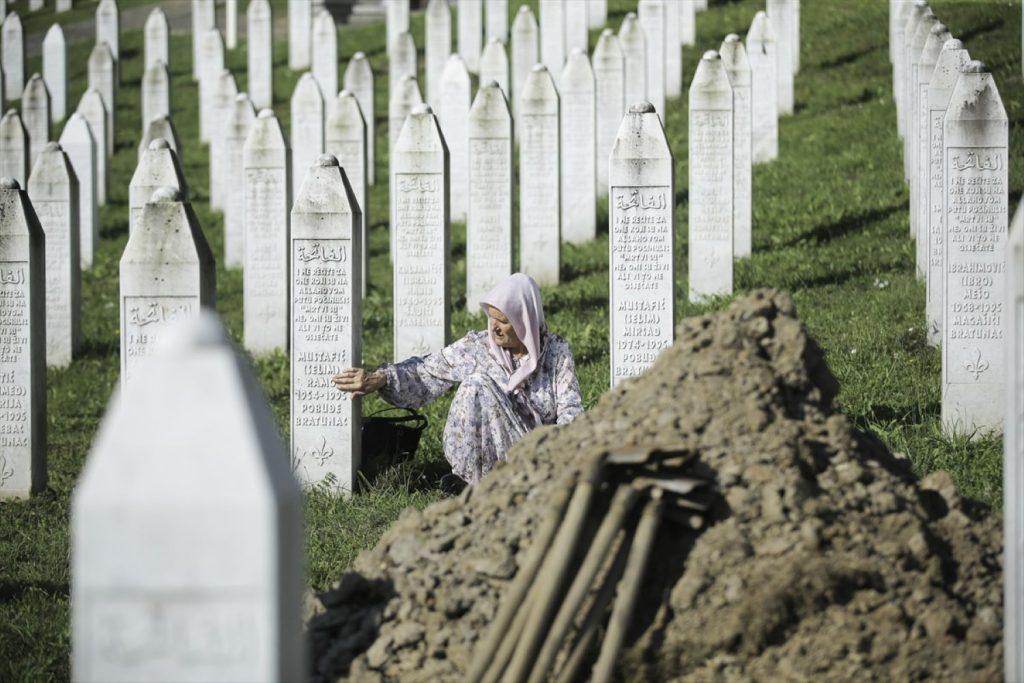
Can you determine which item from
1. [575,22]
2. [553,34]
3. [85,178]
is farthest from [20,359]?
[575,22]

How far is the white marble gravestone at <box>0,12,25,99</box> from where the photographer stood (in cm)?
2629

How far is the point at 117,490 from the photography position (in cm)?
362

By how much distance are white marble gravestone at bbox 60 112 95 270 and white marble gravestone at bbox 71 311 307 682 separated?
1415 cm

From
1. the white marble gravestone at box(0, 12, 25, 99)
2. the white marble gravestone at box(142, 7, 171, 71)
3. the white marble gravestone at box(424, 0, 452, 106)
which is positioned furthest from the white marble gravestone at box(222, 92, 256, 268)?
the white marble gravestone at box(142, 7, 171, 71)

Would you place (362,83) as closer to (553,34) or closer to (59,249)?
(553,34)

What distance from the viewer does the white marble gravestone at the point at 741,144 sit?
49.2ft

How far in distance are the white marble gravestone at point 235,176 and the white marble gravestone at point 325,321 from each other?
25.4 feet

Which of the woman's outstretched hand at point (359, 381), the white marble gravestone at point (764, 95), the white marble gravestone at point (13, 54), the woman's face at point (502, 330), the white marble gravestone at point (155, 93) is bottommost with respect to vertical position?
the woman's outstretched hand at point (359, 381)

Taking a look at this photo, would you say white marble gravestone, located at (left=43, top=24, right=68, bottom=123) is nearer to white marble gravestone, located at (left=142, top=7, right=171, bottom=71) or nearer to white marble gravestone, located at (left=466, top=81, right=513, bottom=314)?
white marble gravestone, located at (left=142, top=7, right=171, bottom=71)

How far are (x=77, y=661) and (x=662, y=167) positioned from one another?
6609 millimetres

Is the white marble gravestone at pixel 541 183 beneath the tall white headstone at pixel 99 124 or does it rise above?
beneath

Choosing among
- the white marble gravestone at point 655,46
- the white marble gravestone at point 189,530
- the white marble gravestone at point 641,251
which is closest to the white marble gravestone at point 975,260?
the white marble gravestone at point 641,251

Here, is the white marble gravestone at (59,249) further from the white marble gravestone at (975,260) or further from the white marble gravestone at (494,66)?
the white marble gravestone at (494,66)

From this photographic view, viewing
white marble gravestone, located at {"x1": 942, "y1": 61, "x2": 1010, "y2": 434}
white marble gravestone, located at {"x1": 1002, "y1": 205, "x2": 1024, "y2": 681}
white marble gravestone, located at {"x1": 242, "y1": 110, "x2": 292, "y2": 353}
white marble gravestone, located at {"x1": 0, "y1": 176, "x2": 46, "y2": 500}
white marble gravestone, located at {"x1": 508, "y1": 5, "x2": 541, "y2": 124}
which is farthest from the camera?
white marble gravestone, located at {"x1": 508, "y1": 5, "x2": 541, "y2": 124}
